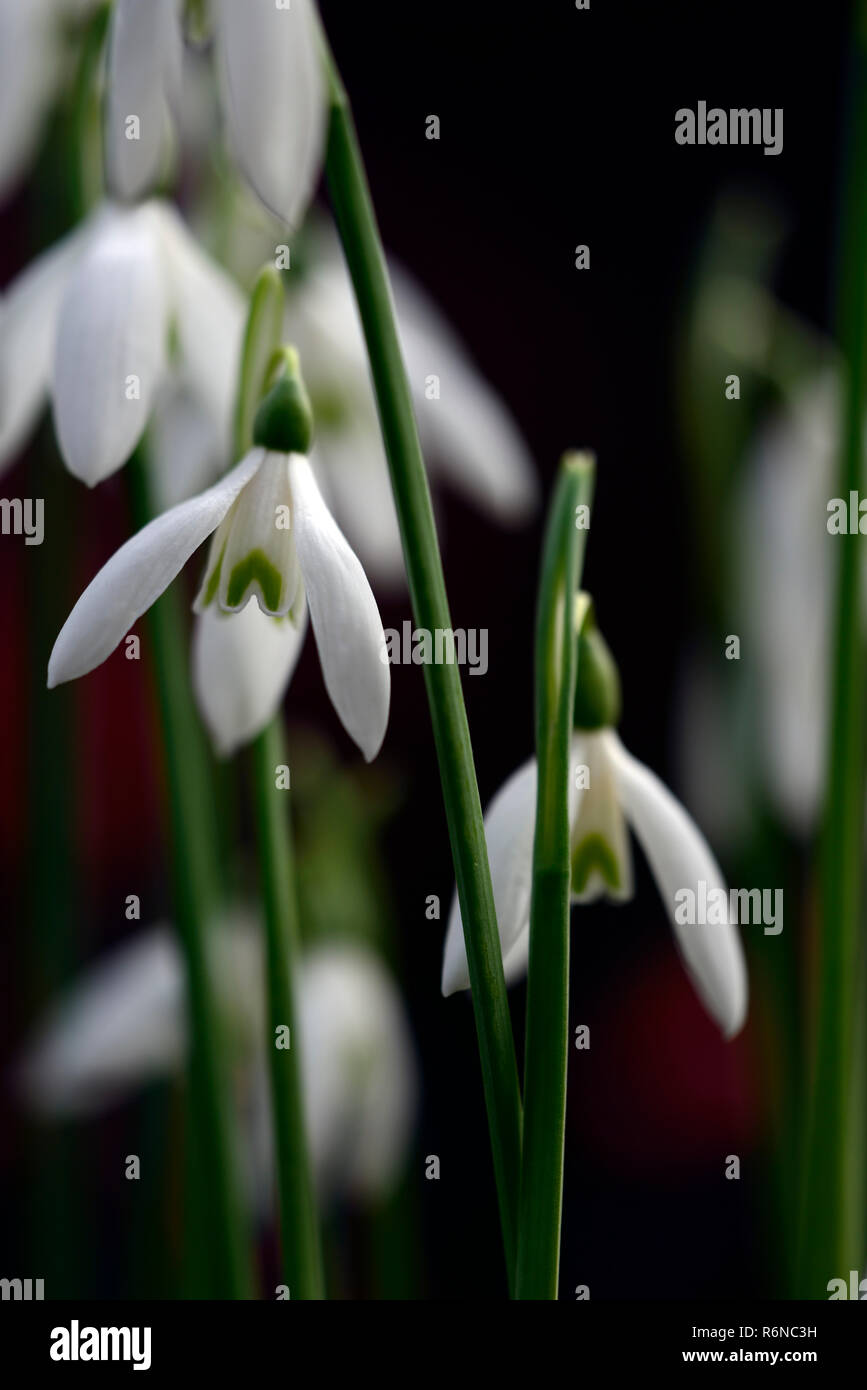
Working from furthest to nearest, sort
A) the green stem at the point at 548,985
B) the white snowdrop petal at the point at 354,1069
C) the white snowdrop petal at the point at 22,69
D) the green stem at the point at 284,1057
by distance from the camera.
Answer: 1. the white snowdrop petal at the point at 354,1069
2. the white snowdrop petal at the point at 22,69
3. the green stem at the point at 284,1057
4. the green stem at the point at 548,985

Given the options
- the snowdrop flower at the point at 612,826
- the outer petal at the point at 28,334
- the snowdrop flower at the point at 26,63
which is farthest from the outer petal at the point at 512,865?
the snowdrop flower at the point at 26,63

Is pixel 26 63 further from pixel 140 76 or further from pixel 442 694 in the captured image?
pixel 442 694

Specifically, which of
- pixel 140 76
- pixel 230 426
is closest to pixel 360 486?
pixel 230 426

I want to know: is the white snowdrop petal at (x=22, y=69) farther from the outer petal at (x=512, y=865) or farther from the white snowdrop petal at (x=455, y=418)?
the outer petal at (x=512, y=865)

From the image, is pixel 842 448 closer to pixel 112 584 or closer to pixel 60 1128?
pixel 112 584
